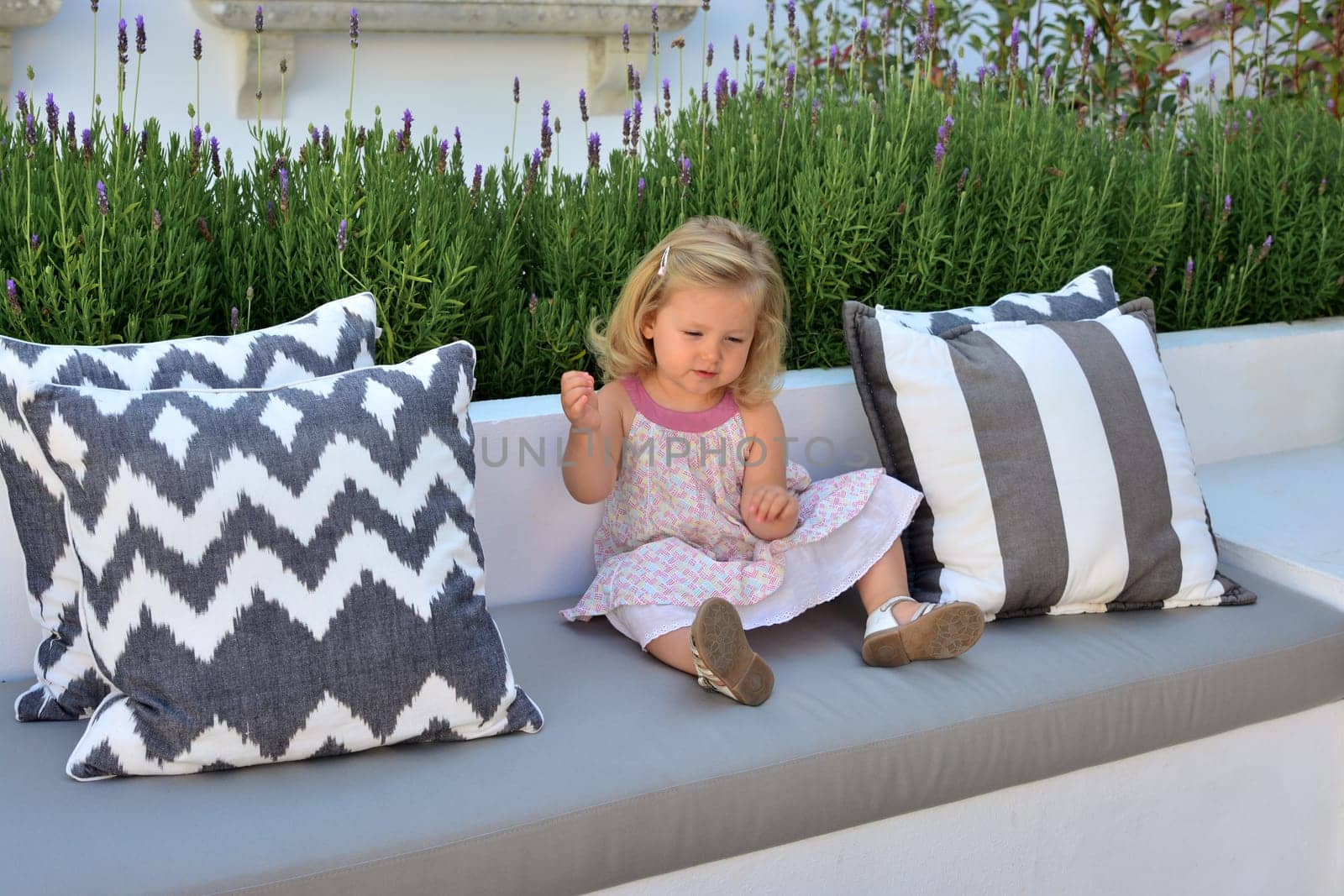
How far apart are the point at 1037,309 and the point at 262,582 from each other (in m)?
1.38

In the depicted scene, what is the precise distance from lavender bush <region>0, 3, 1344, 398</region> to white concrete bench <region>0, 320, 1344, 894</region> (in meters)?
0.24

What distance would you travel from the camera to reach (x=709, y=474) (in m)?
1.98

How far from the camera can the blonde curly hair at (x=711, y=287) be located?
191 centimetres

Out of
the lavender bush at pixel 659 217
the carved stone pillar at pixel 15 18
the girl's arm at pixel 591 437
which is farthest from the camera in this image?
the carved stone pillar at pixel 15 18

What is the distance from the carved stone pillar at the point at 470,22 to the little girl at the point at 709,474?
2613 millimetres

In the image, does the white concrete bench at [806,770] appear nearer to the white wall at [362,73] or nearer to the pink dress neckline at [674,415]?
the pink dress neckline at [674,415]

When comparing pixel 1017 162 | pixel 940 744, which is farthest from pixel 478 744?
pixel 1017 162

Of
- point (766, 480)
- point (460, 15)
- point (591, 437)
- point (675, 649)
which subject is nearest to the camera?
point (675, 649)

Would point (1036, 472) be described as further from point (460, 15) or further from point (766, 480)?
point (460, 15)

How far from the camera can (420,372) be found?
1601 mm

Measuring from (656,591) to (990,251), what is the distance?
106 cm

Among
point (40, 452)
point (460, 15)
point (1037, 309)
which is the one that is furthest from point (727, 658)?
point (460, 15)

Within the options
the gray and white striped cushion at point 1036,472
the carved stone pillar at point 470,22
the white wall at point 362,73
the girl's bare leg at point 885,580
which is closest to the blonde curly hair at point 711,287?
the gray and white striped cushion at point 1036,472

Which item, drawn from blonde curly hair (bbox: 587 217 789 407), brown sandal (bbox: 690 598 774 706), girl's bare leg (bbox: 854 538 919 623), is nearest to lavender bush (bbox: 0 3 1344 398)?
blonde curly hair (bbox: 587 217 789 407)
